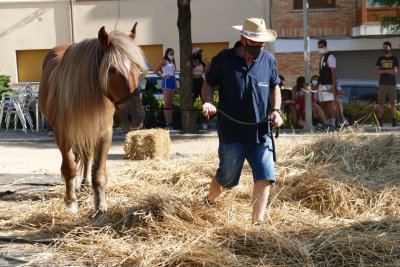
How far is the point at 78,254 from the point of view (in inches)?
231

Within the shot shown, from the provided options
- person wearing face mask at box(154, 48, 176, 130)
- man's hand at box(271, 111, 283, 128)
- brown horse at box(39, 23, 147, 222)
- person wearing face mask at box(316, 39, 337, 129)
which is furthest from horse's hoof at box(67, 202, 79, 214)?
person wearing face mask at box(316, 39, 337, 129)

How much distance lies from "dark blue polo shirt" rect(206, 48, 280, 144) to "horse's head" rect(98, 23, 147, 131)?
0.76 metres

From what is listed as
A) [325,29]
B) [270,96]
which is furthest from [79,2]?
[270,96]

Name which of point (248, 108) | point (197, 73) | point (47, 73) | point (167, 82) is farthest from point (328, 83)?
point (248, 108)

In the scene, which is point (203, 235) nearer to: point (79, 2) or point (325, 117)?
point (325, 117)

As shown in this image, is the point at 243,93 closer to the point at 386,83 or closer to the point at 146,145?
the point at 146,145

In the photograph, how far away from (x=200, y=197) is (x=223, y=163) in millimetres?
1092

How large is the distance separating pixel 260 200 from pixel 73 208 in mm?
2190

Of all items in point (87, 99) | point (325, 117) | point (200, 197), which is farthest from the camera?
point (325, 117)

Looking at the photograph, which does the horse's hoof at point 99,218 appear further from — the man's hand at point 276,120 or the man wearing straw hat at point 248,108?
the man's hand at point 276,120

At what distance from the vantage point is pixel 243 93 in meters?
6.32

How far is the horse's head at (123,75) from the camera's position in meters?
6.57

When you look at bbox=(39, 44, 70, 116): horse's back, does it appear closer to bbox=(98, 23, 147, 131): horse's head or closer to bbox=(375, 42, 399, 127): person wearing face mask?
bbox=(98, 23, 147, 131): horse's head

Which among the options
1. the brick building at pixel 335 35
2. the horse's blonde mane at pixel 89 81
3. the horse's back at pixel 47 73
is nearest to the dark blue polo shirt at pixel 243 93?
the horse's blonde mane at pixel 89 81
